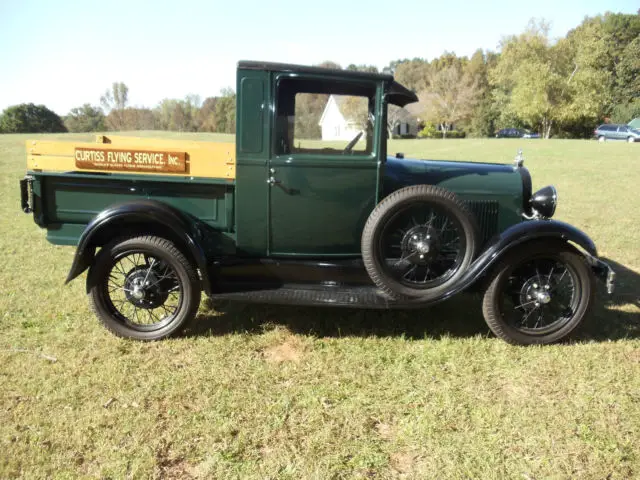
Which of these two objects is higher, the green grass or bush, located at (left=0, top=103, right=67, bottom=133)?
bush, located at (left=0, top=103, right=67, bottom=133)

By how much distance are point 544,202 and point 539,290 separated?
30.8 inches

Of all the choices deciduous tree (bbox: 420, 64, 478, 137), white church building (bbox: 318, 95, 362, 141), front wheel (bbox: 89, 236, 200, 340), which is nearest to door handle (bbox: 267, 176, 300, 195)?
white church building (bbox: 318, 95, 362, 141)

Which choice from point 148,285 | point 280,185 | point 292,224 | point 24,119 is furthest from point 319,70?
point 24,119

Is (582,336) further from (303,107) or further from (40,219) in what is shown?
(40,219)

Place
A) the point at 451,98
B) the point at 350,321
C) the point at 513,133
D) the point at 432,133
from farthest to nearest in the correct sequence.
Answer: the point at 451,98, the point at 432,133, the point at 513,133, the point at 350,321

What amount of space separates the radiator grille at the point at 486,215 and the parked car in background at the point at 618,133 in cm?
3329

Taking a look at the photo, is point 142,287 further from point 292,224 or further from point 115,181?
point 292,224

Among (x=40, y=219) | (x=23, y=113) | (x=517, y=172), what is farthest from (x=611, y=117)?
(x=23, y=113)

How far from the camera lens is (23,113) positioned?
41.8 metres

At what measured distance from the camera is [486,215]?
13.7ft

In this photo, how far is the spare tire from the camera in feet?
11.7

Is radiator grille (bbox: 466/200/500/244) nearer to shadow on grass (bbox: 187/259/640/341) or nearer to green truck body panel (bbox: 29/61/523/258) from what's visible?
green truck body panel (bbox: 29/61/523/258)

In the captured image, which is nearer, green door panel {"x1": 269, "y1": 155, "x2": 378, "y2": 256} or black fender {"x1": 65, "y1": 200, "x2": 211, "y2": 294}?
black fender {"x1": 65, "y1": 200, "x2": 211, "y2": 294}

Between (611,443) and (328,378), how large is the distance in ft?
5.76
